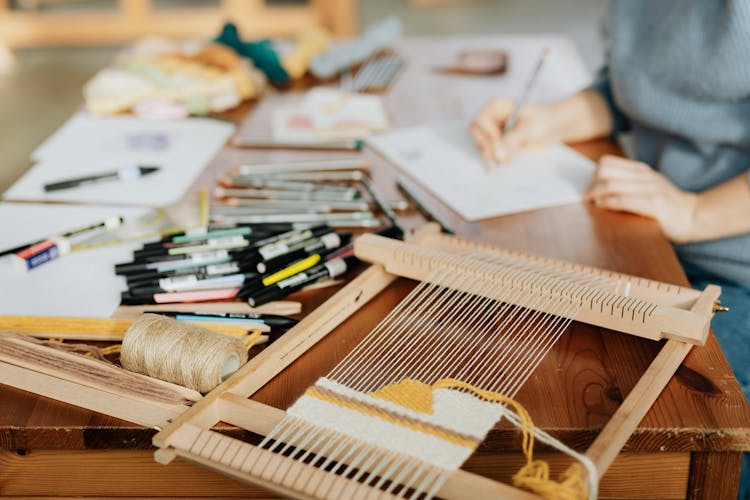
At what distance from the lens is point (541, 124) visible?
140 cm

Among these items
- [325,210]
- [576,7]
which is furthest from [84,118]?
[576,7]

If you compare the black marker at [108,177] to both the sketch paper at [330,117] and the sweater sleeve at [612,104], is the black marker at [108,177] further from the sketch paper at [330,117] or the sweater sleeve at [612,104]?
the sweater sleeve at [612,104]

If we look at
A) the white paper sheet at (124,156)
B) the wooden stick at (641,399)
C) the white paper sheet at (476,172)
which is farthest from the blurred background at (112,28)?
the wooden stick at (641,399)

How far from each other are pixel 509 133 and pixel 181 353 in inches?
30.0

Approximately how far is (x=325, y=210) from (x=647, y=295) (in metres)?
0.47

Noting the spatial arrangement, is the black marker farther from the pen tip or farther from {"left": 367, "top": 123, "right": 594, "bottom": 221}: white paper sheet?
{"left": 367, "top": 123, "right": 594, "bottom": 221}: white paper sheet

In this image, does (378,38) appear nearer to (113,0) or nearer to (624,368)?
(624,368)

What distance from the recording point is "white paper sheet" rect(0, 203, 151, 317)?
0.97 meters

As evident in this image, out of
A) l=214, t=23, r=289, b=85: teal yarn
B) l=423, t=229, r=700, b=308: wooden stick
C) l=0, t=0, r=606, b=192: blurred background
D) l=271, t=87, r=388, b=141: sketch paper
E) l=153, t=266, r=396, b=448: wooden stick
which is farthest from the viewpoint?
l=0, t=0, r=606, b=192: blurred background

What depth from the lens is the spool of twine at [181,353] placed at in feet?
2.55

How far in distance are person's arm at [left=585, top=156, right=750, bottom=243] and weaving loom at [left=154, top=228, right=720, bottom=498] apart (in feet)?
0.91

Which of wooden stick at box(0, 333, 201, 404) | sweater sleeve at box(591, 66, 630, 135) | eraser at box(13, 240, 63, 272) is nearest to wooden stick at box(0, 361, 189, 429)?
wooden stick at box(0, 333, 201, 404)

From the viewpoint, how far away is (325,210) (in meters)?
1.16

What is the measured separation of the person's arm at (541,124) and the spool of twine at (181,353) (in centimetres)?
66
